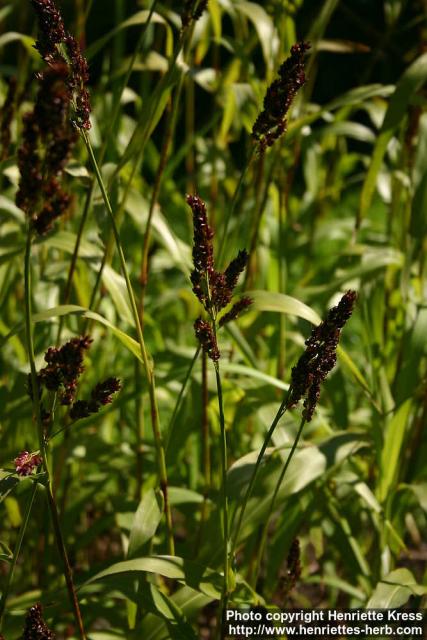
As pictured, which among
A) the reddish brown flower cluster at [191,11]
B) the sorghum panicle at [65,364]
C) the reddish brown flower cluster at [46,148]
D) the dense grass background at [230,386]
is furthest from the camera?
the dense grass background at [230,386]

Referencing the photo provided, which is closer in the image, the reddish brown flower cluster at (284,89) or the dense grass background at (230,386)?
the reddish brown flower cluster at (284,89)

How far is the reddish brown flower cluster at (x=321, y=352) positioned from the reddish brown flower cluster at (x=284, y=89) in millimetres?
220

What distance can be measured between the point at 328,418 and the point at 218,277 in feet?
3.80

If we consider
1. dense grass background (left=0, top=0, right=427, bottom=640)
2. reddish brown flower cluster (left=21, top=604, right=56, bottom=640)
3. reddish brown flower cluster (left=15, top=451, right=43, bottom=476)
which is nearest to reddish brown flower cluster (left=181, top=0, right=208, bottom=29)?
dense grass background (left=0, top=0, right=427, bottom=640)

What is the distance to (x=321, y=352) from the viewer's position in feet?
2.86

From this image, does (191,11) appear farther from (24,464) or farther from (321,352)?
(24,464)

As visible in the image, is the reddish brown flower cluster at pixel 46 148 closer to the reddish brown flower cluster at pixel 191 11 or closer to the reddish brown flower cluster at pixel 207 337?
the reddish brown flower cluster at pixel 207 337

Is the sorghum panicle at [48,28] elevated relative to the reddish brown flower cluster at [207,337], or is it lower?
elevated

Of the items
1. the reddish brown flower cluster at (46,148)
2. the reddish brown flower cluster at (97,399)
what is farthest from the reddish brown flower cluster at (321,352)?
the reddish brown flower cluster at (46,148)

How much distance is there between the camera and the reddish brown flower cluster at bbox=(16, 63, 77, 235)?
0.67 meters

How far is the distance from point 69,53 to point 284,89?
241 mm

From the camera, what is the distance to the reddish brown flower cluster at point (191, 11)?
1.02 meters

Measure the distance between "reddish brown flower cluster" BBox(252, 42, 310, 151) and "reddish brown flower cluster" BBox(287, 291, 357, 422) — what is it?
0.72ft

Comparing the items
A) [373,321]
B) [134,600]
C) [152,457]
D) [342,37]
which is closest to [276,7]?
[373,321]
